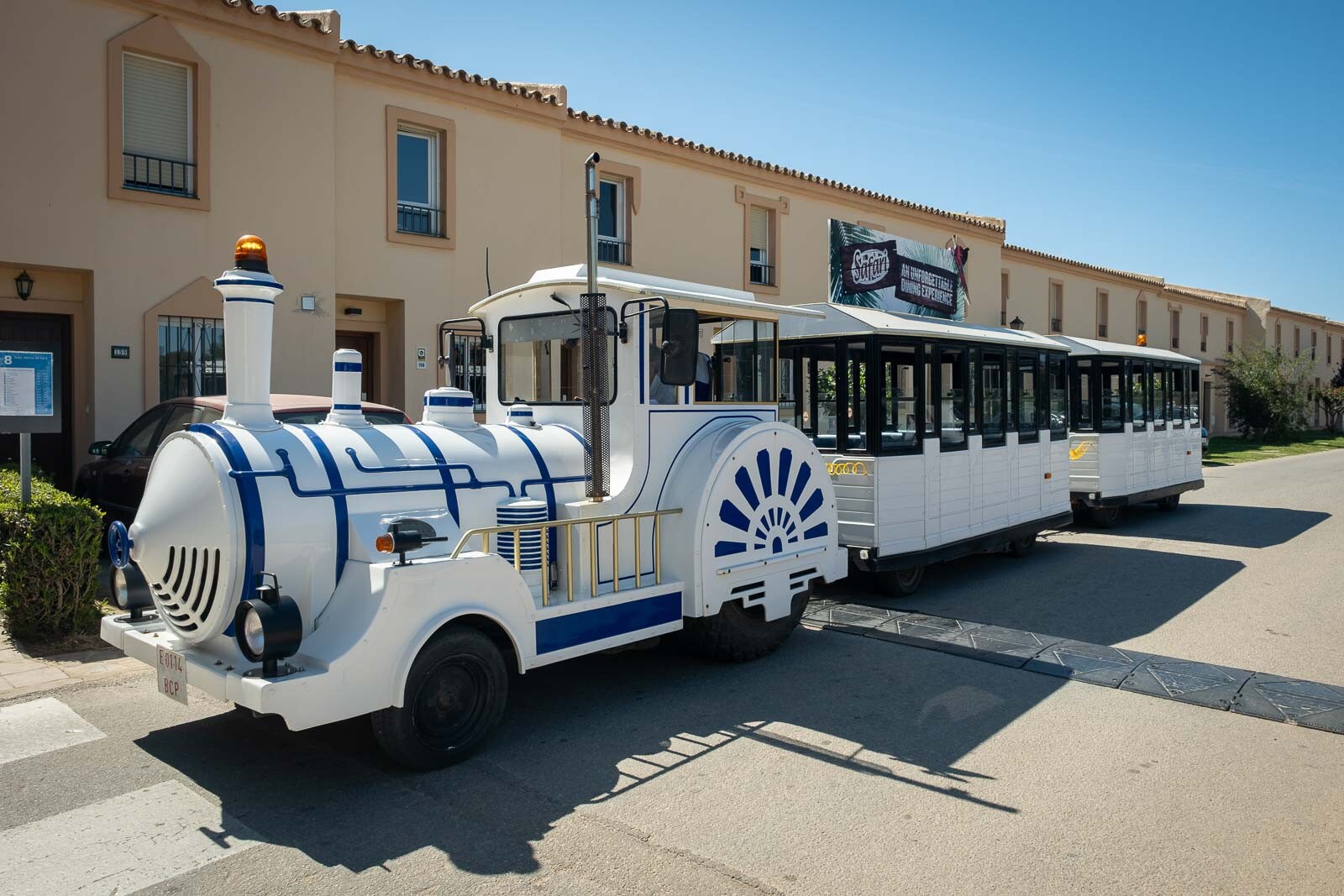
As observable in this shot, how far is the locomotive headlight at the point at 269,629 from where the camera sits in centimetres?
399

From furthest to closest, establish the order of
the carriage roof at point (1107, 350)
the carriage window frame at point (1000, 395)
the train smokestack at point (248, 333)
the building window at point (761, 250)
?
the building window at point (761, 250) < the carriage roof at point (1107, 350) < the carriage window frame at point (1000, 395) < the train smokestack at point (248, 333)

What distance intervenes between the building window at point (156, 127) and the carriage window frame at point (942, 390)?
8.02 m

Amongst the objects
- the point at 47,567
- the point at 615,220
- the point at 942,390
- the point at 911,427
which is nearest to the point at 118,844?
the point at 47,567

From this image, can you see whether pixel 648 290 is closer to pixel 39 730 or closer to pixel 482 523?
pixel 482 523

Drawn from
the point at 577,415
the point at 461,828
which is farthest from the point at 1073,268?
the point at 461,828

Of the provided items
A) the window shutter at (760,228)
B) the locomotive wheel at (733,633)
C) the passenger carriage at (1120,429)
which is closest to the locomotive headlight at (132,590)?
the locomotive wheel at (733,633)

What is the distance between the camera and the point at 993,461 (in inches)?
381

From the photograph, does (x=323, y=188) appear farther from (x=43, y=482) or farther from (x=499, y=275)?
(x=43, y=482)

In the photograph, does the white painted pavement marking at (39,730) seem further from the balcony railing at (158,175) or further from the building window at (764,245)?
the building window at (764,245)

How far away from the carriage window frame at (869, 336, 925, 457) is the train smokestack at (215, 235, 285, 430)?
5155 millimetres

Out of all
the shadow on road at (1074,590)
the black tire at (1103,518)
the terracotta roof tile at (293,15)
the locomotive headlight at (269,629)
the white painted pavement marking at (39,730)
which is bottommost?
the white painted pavement marking at (39,730)

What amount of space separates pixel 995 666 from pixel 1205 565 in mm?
5409

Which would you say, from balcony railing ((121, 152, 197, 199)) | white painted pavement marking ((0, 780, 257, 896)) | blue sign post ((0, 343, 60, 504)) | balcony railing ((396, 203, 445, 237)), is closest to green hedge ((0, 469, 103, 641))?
blue sign post ((0, 343, 60, 504))

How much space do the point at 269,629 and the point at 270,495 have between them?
0.67 m
